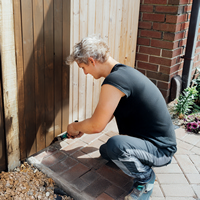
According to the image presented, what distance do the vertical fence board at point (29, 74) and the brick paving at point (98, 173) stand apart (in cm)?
24

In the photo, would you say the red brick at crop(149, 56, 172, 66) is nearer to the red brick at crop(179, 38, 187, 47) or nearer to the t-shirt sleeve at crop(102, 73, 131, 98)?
the red brick at crop(179, 38, 187, 47)

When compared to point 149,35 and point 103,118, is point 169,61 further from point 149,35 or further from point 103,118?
point 103,118

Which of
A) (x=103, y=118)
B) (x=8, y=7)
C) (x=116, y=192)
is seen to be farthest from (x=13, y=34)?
(x=116, y=192)

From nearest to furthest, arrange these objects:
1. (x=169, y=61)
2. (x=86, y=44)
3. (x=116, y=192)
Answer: (x=86, y=44)
(x=116, y=192)
(x=169, y=61)

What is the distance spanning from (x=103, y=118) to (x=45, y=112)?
0.98 m

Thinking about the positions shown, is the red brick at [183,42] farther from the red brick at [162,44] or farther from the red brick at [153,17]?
the red brick at [153,17]

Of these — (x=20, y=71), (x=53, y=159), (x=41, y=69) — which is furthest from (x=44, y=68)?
(x=53, y=159)

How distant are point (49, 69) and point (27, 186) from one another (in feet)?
4.06

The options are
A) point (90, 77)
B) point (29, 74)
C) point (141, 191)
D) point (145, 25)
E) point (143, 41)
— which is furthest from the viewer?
point (143, 41)

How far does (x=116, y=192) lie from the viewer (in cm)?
250

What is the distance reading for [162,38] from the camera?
13.8 ft

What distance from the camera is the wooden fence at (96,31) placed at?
3115 mm

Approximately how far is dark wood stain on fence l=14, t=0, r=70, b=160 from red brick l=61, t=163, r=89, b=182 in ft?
A: 1.75

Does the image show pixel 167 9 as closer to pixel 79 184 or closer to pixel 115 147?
pixel 115 147
